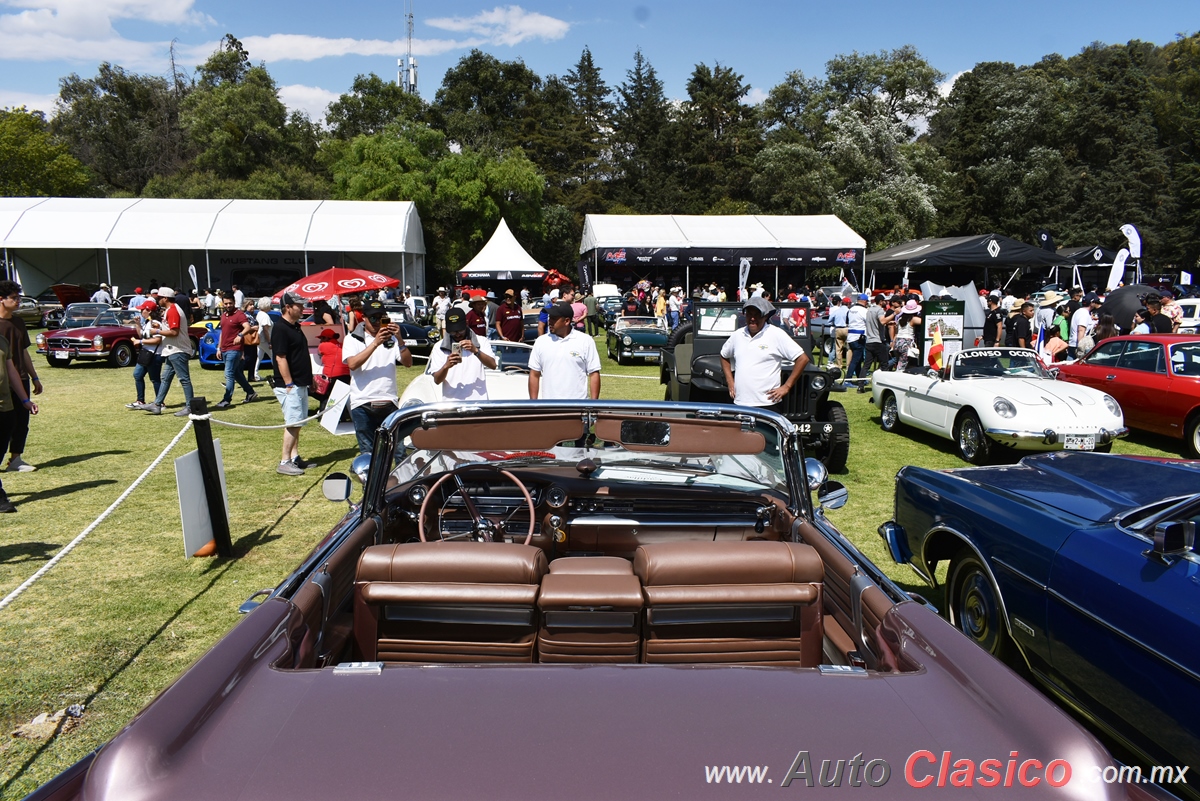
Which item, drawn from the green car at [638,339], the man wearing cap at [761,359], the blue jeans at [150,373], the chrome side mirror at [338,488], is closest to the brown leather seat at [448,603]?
the chrome side mirror at [338,488]

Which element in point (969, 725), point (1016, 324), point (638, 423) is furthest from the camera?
point (1016, 324)

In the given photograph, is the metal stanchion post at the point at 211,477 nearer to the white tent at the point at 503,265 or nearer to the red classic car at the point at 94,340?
the red classic car at the point at 94,340

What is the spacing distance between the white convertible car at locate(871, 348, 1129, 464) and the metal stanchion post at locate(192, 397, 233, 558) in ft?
24.6

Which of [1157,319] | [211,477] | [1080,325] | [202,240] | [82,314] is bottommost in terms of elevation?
[211,477]

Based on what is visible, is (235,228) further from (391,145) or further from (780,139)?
(780,139)

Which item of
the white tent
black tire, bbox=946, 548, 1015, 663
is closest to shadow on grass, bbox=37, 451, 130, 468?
black tire, bbox=946, 548, 1015, 663

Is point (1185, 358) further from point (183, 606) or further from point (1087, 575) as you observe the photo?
point (183, 606)

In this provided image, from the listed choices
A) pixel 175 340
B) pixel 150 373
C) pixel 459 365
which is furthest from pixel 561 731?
pixel 150 373

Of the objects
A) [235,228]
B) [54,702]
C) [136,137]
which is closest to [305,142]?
[136,137]

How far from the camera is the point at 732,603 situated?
97.4 inches

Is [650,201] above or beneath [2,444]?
above

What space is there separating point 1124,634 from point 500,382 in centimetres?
742

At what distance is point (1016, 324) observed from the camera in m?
15.0

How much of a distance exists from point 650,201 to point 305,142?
26.5 m
